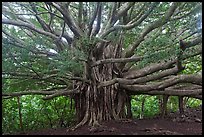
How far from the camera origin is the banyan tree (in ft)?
9.57

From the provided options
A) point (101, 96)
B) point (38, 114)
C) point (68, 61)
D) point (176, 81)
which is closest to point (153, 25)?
point (176, 81)

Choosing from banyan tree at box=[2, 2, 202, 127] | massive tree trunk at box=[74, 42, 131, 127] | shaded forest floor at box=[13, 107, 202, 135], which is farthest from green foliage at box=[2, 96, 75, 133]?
shaded forest floor at box=[13, 107, 202, 135]

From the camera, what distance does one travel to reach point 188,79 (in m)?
2.73

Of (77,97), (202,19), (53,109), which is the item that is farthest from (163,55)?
(53,109)

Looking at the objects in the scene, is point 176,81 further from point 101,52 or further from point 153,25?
point 101,52

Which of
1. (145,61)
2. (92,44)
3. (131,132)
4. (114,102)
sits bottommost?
(131,132)

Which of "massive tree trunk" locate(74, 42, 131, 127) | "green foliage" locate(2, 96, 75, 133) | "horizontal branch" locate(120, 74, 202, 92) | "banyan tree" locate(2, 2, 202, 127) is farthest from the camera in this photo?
"green foliage" locate(2, 96, 75, 133)

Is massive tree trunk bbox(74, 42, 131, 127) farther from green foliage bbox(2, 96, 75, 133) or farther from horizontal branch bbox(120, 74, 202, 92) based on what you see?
green foliage bbox(2, 96, 75, 133)

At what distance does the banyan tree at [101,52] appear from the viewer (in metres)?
2.92

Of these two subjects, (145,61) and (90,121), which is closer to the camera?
(145,61)

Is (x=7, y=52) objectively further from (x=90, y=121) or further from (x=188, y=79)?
(x=188, y=79)

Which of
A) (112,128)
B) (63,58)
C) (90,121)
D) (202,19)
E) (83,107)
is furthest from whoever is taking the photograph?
(83,107)

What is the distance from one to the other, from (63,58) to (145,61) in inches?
30.7

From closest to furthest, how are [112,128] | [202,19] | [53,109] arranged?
[202,19] → [112,128] → [53,109]
